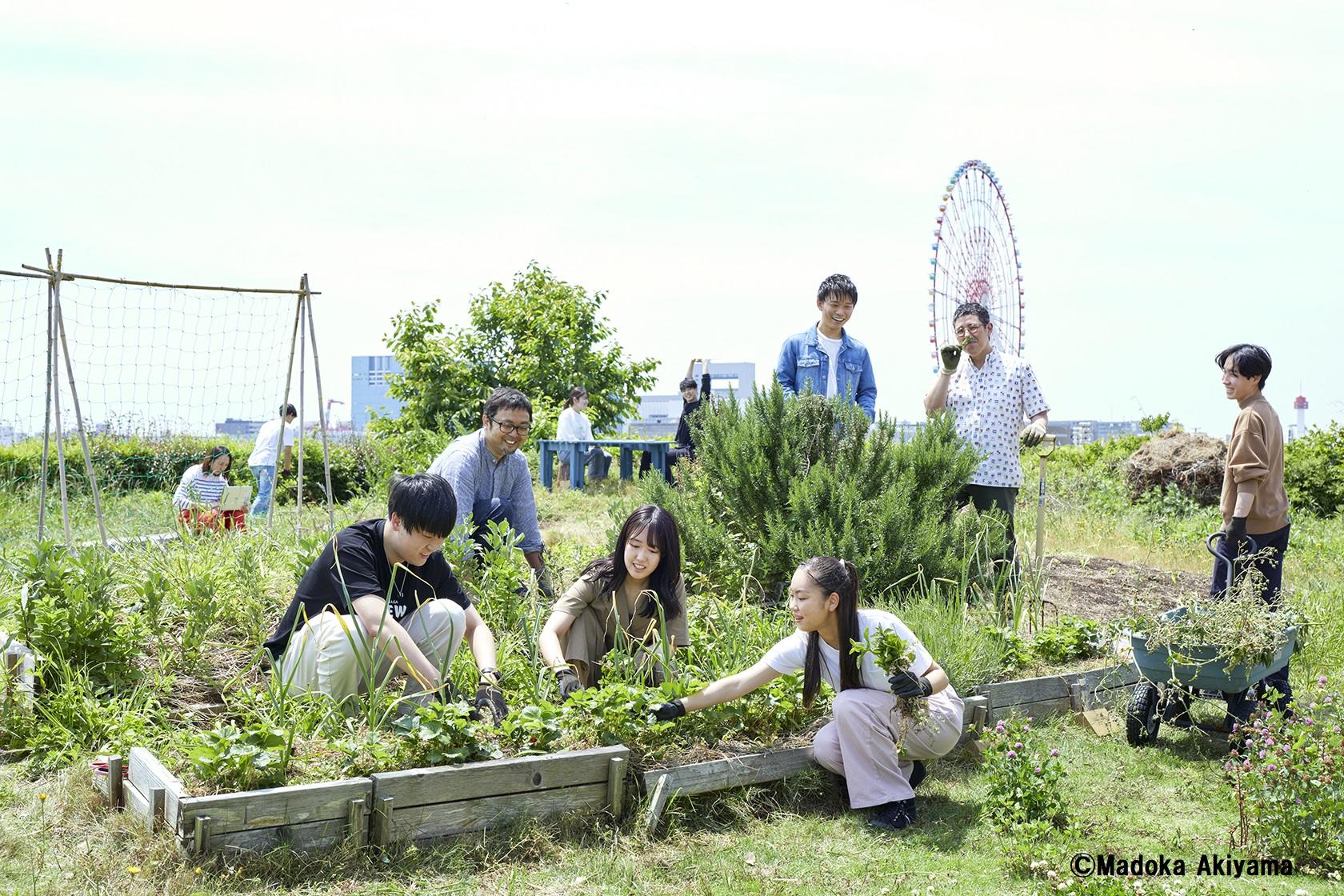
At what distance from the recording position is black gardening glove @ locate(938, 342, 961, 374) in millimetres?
5754

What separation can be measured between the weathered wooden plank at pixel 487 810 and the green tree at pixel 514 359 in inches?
555

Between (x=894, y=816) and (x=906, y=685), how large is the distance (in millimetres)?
422

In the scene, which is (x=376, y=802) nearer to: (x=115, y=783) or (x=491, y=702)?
(x=491, y=702)

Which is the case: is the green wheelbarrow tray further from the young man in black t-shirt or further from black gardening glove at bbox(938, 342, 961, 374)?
the young man in black t-shirt

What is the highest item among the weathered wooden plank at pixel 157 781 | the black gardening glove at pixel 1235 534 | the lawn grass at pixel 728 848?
the black gardening glove at pixel 1235 534

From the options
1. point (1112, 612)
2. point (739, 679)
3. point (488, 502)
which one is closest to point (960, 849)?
point (739, 679)

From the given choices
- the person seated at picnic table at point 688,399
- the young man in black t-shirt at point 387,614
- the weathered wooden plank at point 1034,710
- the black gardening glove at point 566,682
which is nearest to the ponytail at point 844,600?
the black gardening glove at point 566,682

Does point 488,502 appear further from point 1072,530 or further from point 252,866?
point 1072,530

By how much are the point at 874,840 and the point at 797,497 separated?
7.45ft

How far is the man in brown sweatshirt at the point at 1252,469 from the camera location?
193 inches

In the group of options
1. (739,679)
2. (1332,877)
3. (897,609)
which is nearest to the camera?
(1332,877)

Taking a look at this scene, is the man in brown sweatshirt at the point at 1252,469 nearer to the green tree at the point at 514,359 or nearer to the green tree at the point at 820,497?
the green tree at the point at 820,497

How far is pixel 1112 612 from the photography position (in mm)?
6324

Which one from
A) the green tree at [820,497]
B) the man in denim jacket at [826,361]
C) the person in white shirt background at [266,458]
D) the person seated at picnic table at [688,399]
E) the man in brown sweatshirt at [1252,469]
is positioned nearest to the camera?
the man in brown sweatshirt at [1252,469]
